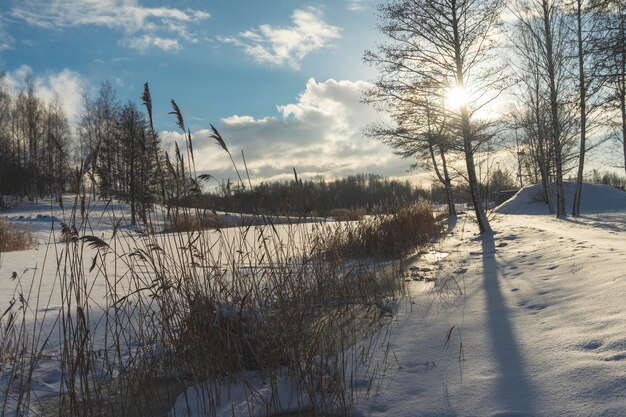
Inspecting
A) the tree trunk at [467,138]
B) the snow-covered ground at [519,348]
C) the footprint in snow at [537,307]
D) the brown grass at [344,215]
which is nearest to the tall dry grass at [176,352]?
the snow-covered ground at [519,348]

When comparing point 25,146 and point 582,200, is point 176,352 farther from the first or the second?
point 25,146

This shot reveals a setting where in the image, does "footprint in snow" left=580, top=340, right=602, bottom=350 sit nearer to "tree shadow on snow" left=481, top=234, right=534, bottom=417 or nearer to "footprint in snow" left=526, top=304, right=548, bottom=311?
"tree shadow on snow" left=481, top=234, right=534, bottom=417

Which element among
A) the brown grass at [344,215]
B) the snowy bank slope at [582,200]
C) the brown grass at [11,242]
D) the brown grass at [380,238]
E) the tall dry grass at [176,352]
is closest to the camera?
the tall dry grass at [176,352]

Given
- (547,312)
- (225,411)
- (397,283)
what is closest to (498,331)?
(547,312)

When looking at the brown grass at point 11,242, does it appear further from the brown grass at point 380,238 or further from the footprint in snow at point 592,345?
the footprint in snow at point 592,345

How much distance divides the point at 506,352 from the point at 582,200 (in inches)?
857

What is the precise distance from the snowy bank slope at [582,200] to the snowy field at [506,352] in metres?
17.6

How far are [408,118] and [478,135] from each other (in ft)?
5.94

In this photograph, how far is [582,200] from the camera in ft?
66.6

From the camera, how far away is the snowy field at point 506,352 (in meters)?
1.80

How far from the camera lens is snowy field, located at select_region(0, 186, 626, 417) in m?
1.80

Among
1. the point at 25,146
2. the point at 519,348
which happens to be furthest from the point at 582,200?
the point at 25,146

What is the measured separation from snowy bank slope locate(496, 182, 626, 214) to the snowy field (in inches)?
693

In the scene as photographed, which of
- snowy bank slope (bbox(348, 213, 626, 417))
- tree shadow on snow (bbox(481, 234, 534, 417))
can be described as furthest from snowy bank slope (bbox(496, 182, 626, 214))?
tree shadow on snow (bbox(481, 234, 534, 417))
